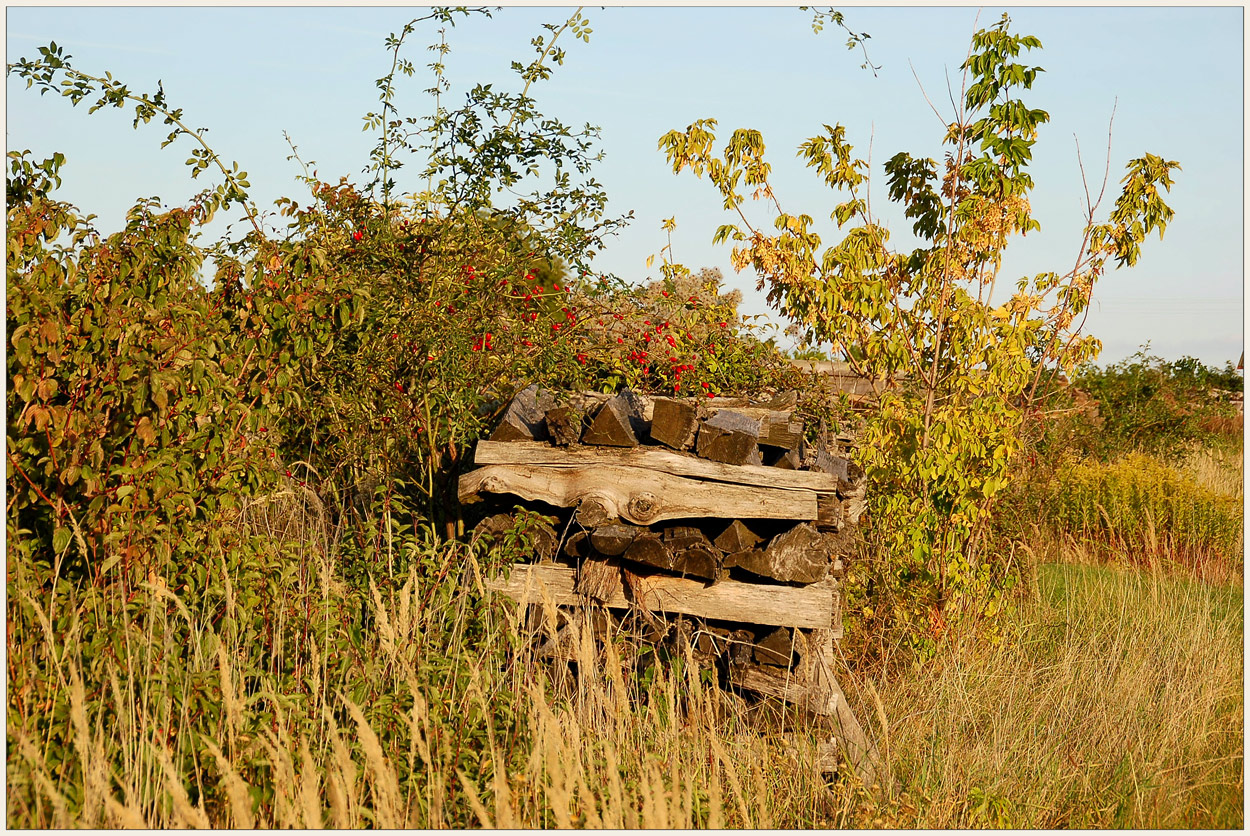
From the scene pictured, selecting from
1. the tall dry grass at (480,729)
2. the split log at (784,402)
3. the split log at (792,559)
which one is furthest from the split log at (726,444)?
the split log at (784,402)

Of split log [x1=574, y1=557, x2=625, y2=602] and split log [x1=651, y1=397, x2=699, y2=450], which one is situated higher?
split log [x1=651, y1=397, x2=699, y2=450]

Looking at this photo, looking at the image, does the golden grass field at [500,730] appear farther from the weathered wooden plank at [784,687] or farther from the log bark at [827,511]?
the log bark at [827,511]

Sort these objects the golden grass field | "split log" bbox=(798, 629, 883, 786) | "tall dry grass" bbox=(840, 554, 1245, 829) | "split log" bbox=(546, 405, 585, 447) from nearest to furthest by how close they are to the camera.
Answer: the golden grass field
"tall dry grass" bbox=(840, 554, 1245, 829)
"split log" bbox=(798, 629, 883, 786)
"split log" bbox=(546, 405, 585, 447)

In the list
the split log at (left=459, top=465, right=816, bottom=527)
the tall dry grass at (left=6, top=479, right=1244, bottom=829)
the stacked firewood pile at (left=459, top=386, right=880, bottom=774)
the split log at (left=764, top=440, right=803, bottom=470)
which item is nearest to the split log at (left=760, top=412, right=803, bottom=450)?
the split log at (left=764, top=440, right=803, bottom=470)

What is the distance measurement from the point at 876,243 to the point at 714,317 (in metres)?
1.22

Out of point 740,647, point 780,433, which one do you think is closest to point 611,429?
point 780,433

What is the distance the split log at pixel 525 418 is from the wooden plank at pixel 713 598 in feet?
2.12

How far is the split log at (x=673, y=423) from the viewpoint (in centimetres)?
431

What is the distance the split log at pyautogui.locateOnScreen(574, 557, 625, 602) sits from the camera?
13.9 feet

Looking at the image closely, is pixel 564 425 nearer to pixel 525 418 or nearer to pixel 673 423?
pixel 525 418

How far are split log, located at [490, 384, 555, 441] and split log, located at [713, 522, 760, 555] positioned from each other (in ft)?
3.37

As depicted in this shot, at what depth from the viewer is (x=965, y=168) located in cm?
526

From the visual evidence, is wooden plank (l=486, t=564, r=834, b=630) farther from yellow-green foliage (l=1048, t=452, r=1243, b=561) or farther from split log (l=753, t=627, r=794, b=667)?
yellow-green foliage (l=1048, t=452, r=1243, b=561)

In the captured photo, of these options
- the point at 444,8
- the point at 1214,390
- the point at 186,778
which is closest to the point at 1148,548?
the point at 444,8
